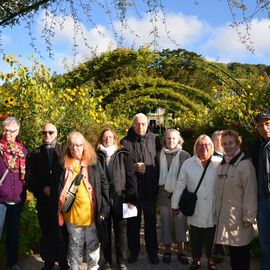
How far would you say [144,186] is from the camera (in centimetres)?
465

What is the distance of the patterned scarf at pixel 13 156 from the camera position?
4113 mm

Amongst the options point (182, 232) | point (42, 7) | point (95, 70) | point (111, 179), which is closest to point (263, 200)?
point (182, 232)

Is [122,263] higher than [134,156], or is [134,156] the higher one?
[134,156]

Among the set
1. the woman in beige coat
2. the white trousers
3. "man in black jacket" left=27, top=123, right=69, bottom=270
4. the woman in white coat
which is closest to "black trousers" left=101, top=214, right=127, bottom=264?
the white trousers

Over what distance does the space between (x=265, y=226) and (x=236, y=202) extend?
355 mm

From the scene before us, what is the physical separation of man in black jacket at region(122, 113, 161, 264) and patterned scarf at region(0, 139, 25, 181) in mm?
1261

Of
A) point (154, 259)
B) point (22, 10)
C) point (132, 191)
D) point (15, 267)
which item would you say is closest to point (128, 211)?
point (132, 191)

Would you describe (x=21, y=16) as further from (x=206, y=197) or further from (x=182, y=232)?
(x=182, y=232)

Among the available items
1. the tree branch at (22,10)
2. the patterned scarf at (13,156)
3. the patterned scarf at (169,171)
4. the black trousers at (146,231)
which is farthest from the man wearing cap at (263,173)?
the patterned scarf at (13,156)

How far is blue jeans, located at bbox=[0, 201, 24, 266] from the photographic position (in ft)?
Result: 13.8

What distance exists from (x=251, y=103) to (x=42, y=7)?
6.00 meters

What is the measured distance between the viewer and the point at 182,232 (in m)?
4.66

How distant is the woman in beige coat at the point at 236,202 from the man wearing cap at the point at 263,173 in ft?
0.24

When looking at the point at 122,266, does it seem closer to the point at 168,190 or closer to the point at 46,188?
the point at 168,190
